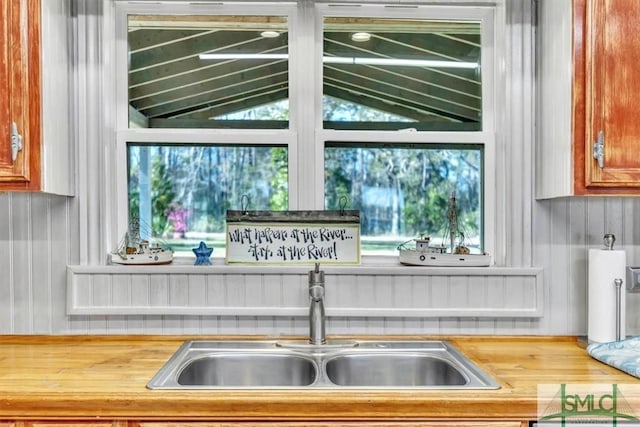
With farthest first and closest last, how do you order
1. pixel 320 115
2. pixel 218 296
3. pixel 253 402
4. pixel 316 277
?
pixel 320 115, pixel 218 296, pixel 316 277, pixel 253 402

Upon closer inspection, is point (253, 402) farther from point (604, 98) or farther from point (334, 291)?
point (604, 98)

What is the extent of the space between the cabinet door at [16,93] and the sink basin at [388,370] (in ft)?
3.59

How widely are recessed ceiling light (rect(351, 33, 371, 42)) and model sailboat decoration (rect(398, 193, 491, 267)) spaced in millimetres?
682

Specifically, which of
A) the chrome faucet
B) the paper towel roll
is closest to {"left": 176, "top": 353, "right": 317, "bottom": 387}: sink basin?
the chrome faucet

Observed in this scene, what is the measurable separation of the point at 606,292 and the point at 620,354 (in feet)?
0.76

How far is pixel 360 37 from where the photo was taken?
76.2 inches

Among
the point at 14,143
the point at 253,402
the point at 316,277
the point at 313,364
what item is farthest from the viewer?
the point at 316,277

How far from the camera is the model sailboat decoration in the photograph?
1820 mm

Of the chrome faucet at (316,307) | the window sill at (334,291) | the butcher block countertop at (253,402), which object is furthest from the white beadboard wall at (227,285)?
the butcher block countertop at (253,402)

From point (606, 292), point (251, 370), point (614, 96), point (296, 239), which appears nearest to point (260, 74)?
point (296, 239)

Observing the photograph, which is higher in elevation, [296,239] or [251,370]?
[296,239]

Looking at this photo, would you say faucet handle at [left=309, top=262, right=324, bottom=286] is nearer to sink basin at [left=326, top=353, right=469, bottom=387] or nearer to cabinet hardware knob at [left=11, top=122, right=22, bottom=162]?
sink basin at [left=326, top=353, right=469, bottom=387]

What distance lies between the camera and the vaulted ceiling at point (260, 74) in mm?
1915

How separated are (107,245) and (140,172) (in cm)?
30
